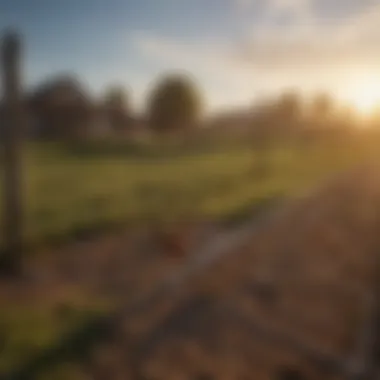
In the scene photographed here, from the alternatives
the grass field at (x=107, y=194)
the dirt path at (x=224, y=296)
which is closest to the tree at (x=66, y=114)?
the grass field at (x=107, y=194)

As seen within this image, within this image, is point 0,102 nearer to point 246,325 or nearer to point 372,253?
point 246,325

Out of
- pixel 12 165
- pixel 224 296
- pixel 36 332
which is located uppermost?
pixel 12 165

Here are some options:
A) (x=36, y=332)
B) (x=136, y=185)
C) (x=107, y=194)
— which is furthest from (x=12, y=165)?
(x=136, y=185)

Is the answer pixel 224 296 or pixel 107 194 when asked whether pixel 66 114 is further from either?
pixel 224 296

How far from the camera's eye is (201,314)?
13.1ft

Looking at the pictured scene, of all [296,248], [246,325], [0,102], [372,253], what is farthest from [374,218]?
[0,102]

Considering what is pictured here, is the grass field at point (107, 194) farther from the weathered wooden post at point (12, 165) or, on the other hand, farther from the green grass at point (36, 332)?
the weathered wooden post at point (12, 165)

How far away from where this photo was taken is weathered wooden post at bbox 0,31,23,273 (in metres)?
4.26

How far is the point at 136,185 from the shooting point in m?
12.0

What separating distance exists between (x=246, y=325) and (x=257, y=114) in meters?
12.3

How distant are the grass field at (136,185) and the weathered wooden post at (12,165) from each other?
3.74ft

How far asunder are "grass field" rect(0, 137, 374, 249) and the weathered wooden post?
3.74 ft

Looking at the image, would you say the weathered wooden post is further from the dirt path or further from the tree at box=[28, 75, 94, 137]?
the tree at box=[28, 75, 94, 137]

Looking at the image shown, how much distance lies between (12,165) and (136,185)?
7541 millimetres
